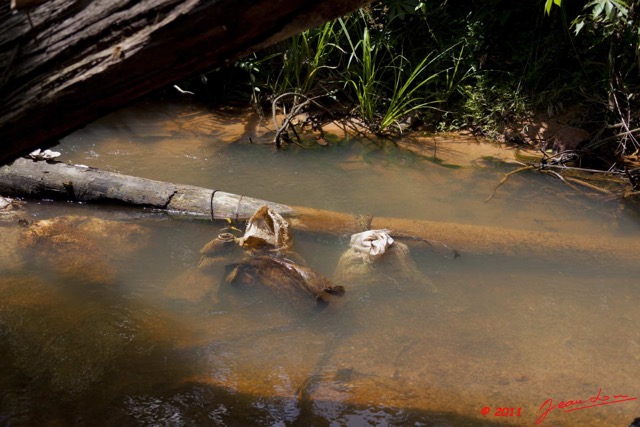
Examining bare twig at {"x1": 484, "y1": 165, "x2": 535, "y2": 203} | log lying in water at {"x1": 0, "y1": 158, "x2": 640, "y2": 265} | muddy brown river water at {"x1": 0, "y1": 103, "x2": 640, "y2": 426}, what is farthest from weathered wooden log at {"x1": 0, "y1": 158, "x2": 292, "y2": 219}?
bare twig at {"x1": 484, "y1": 165, "x2": 535, "y2": 203}

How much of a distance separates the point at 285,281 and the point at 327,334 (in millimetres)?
412

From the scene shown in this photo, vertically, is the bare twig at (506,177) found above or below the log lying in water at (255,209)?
below

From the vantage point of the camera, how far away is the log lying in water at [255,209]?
3.49m

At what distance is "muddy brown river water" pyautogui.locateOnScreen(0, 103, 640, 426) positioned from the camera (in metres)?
2.33

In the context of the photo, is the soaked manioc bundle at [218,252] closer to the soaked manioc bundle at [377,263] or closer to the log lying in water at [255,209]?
the log lying in water at [255,209]

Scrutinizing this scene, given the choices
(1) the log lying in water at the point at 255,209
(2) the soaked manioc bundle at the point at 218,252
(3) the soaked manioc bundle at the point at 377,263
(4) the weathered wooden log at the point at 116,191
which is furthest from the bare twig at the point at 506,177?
(2) the soaked manioc bundle at the point at 218,252

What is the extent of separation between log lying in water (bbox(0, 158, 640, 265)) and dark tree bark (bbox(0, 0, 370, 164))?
→ 7.19 ft

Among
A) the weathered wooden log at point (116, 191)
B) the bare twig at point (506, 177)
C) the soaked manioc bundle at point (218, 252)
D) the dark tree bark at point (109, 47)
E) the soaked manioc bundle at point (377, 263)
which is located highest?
the dark tree bark at point (109, 47)

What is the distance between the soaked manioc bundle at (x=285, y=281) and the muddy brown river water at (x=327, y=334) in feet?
0.28

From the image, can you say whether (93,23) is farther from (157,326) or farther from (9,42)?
(157,326)

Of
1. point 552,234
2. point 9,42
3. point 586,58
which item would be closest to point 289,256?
point 552,234

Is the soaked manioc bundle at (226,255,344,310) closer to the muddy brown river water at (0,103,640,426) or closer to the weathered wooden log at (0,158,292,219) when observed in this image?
the muddy brown river water at (0,103,640,426)

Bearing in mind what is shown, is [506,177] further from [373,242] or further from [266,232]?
[266,232]

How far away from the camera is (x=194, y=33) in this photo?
4.64 ft
